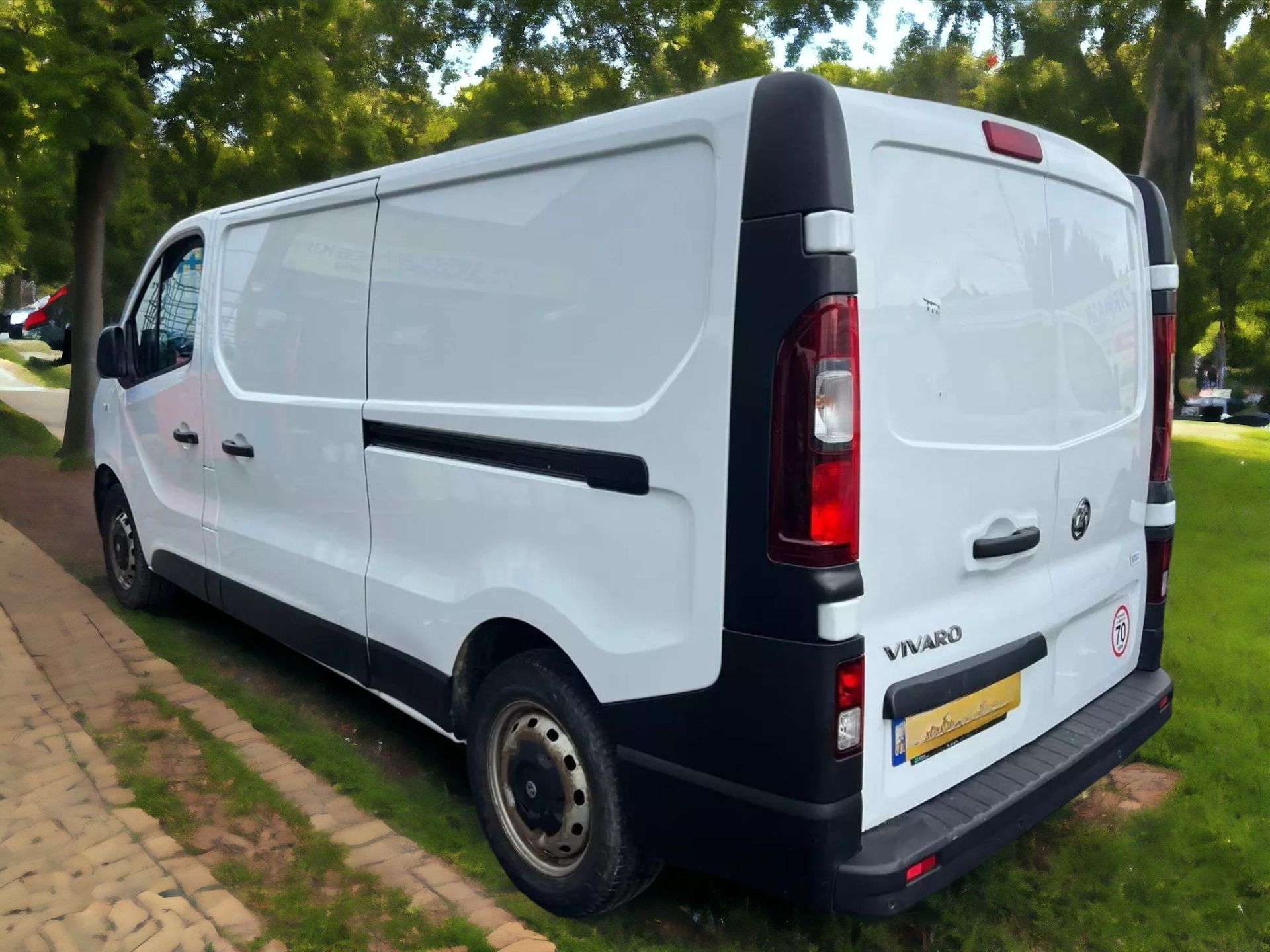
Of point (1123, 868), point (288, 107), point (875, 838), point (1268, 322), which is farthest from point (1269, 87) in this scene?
point (1268, 322)

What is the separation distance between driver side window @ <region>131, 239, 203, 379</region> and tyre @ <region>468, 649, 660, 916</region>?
9.39 ft

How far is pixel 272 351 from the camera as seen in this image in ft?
14.4

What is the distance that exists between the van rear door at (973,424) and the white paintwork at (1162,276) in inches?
11.3

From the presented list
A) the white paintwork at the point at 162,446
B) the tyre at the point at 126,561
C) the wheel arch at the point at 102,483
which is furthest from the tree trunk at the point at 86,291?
the white paintwork at the point at 162,446

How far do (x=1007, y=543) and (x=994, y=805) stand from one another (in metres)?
0.68

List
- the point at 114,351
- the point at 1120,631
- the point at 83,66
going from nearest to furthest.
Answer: the point at 1120,631 < the point at 114,351 < the point at 83,66

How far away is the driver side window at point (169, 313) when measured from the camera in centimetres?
516

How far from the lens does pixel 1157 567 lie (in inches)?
144

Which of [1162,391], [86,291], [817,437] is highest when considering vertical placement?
[86,291]

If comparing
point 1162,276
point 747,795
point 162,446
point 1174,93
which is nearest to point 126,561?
point 162,446

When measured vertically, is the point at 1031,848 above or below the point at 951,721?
below

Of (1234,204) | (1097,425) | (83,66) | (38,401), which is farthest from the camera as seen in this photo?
(1234,204)

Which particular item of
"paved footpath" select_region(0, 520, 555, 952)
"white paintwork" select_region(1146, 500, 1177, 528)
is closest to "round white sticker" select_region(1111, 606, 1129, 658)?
"white paintwork" select_region(1146, 500, 1177, 528)

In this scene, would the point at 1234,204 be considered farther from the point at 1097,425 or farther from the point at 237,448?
the point at 237,448
